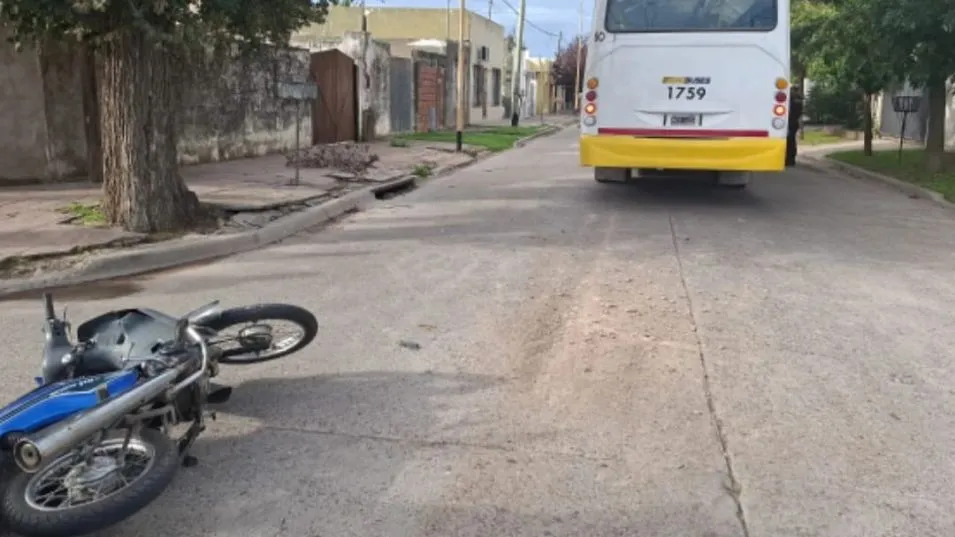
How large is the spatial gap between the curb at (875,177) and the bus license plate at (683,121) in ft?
15.0

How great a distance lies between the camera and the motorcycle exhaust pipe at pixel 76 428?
306 cm

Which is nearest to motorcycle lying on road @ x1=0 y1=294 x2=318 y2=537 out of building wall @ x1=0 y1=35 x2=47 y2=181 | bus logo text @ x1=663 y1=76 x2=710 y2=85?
bus logo text @ x1=663 y1=76 x2=710 y2=85

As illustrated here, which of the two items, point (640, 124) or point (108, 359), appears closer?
point (108, 359)

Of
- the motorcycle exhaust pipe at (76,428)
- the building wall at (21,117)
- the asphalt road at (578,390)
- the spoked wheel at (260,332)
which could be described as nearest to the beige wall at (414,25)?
the building wall at (21,117)

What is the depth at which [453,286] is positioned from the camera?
7219 millimetres

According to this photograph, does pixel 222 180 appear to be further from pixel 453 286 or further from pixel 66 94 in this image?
pixel 453 286

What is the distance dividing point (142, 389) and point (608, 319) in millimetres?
3562

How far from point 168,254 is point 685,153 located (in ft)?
21.1

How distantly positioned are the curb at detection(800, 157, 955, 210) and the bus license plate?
180 inches

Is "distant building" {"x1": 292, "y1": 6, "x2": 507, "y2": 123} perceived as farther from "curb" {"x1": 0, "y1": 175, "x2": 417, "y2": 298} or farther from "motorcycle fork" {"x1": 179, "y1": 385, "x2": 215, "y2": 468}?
"motorcycle fork" {"x1": 179, "y1": 385, "x2": 215, "y2": 468}

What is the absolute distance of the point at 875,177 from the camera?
16562mm

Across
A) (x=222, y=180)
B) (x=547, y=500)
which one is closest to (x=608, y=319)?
(x=547, y=500)

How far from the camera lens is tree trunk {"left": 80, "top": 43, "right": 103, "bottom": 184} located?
12195 mm

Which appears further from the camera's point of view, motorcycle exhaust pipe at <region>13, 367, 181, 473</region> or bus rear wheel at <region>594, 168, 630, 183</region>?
bus rear wheel at <region>594, 168, 630, 183</region>
